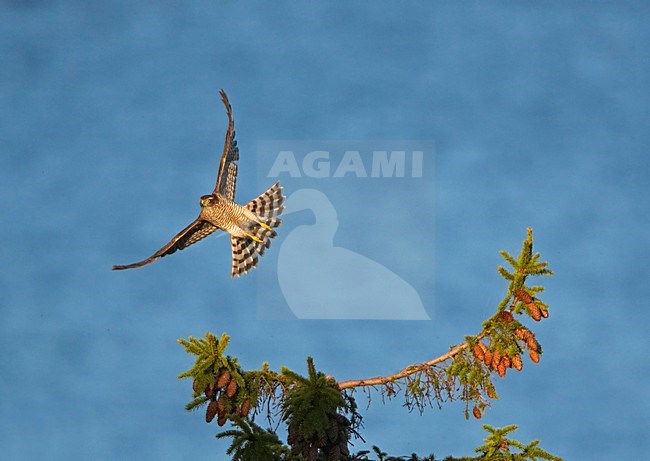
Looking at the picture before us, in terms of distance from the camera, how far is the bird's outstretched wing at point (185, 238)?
44.4ft

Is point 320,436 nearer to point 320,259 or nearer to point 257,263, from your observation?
point 257,263

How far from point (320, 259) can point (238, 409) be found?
40.4 ft

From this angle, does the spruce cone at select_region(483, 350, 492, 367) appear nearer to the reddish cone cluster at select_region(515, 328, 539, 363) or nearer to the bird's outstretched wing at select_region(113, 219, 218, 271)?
the reddish cone cluster at select_region(515, 328, 539, 363)

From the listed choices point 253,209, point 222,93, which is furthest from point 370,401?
point 253,209

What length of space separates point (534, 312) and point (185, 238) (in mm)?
6495

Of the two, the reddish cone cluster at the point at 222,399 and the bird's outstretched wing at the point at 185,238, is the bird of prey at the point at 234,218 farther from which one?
the reddish cone cluster at the point at 222,399

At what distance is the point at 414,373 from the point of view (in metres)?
9.81

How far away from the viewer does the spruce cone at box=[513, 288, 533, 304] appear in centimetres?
942

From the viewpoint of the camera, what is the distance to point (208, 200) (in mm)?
15570

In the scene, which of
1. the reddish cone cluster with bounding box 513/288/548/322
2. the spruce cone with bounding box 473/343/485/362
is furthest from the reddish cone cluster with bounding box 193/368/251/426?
the reddish cone cluster with bounding box 513/288/548/322

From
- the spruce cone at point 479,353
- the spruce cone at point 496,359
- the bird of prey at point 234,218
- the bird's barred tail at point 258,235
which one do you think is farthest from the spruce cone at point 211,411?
the bird's barred tail at point 258,235

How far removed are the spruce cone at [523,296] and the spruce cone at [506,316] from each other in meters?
0.17

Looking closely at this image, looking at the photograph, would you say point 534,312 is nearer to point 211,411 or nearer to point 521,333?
point 521,333

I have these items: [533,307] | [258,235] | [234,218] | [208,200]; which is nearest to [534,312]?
[533,307]
